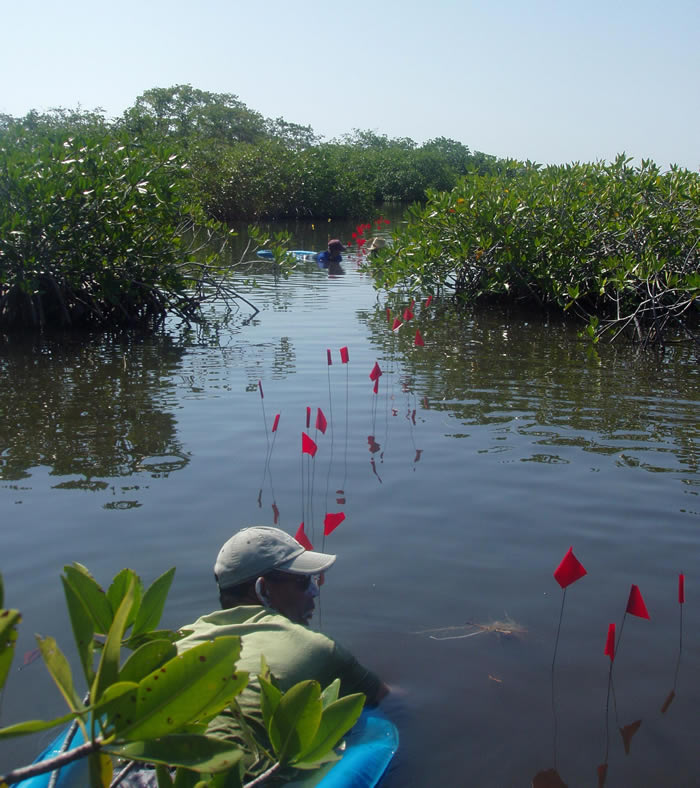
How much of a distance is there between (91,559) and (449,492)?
8.50ft

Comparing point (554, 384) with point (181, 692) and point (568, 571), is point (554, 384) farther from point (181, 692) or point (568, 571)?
point (181, 692)

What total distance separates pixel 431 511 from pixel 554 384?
3.82 m

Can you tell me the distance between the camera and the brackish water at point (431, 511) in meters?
3.62

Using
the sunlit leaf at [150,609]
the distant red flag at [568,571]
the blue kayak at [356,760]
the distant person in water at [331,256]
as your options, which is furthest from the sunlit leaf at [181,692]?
the distant person in water at [331,256]

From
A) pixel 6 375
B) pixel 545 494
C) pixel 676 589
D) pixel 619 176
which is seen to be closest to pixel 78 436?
pixel 6 375

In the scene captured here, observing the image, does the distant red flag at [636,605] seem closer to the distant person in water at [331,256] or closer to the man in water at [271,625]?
the man in water at [271,625]

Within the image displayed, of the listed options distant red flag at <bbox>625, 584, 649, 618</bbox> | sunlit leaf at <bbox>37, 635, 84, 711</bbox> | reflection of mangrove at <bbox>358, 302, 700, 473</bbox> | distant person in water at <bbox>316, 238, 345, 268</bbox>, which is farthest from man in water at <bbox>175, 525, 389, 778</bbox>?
distant person in water at <bbox>316, 238, 345, 268</bbox>

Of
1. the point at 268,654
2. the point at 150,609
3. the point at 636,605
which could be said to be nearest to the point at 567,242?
the point at 636,605

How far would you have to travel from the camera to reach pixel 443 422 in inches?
300

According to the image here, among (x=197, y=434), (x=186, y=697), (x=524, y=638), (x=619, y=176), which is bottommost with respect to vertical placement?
(x=524, y=638)

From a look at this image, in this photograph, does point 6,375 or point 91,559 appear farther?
point 6,375

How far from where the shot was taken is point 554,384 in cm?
894

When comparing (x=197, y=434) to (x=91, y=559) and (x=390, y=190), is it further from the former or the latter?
(x=390, y=190)

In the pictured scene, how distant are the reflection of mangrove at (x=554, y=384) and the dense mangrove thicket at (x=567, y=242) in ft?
2.88
